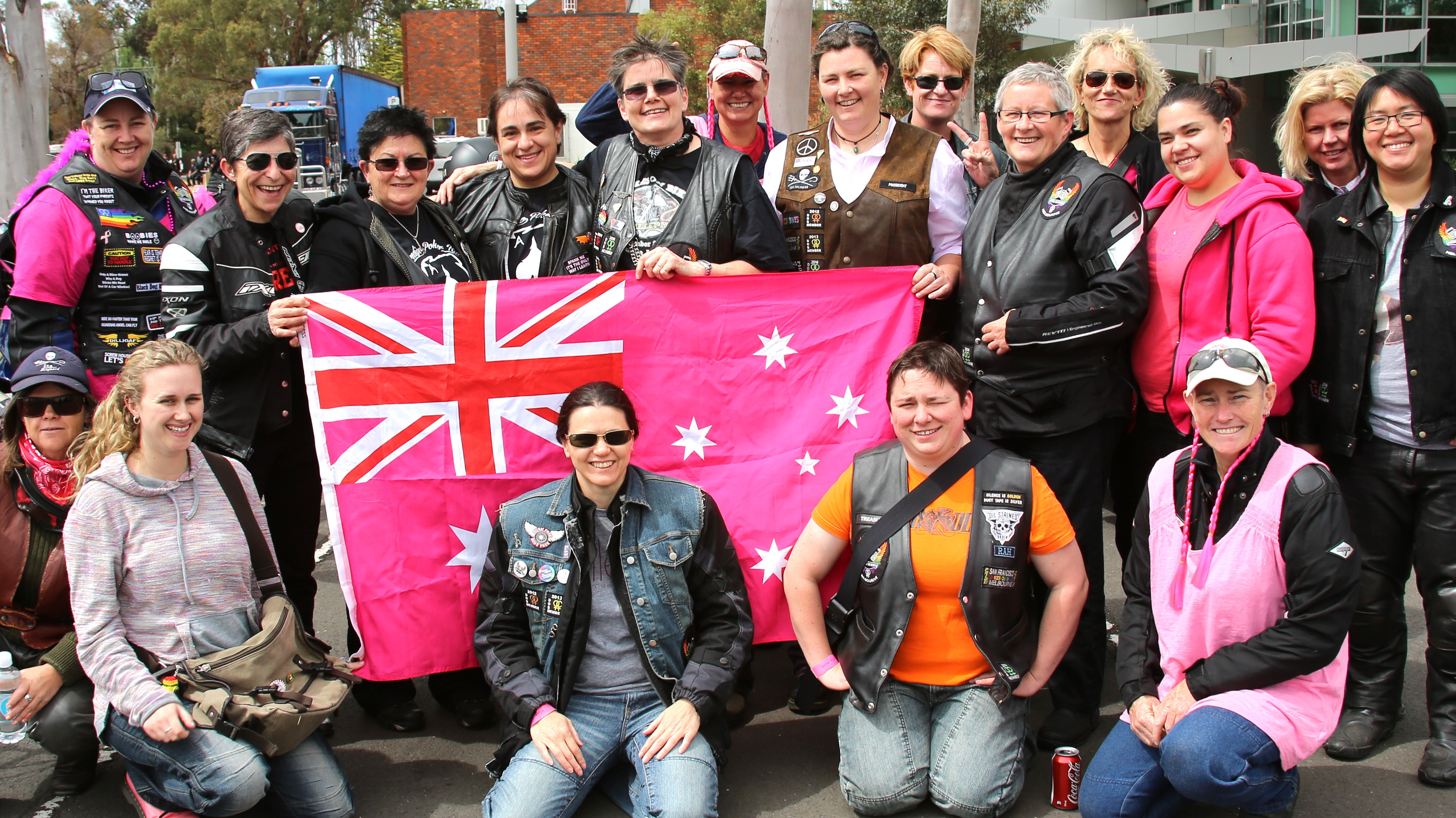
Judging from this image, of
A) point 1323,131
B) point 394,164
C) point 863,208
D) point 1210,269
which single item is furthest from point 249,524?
point 1323,131

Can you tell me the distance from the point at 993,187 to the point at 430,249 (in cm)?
218

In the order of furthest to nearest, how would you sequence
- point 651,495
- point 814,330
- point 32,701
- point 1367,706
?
point 814,330
point 1367,706
point 651,495
point 32,701

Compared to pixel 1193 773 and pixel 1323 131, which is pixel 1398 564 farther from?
pixel 1323 131

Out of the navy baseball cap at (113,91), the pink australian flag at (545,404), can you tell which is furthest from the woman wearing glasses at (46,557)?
the navy baseball cap at (113,91)

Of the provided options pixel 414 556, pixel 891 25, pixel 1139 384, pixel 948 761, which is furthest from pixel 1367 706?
pixel 891 25

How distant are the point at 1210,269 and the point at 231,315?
3492 millimetres

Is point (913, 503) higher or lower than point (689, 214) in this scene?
lower

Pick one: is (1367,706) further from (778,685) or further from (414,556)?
(414,556)

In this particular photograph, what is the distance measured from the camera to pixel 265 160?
397cm

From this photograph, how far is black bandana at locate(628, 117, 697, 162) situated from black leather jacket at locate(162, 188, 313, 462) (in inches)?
53.2

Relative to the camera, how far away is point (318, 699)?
3527mm

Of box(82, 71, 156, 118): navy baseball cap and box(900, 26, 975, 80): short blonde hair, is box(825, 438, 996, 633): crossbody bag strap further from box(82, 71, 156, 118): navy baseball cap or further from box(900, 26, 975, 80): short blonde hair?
box(82, 71, 156, 118): navy baseball cap

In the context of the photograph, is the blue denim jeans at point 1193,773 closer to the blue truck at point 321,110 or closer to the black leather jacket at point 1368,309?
the black leather jacket at point 1368,309

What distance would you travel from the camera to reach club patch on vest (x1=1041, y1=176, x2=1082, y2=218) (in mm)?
3787
